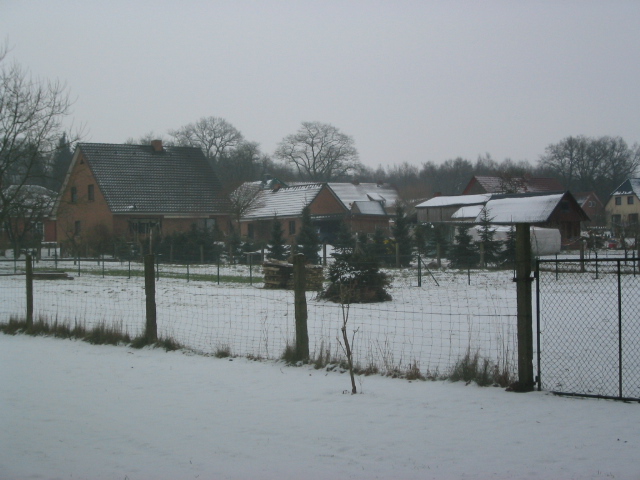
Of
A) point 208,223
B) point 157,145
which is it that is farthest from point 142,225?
point 157,145

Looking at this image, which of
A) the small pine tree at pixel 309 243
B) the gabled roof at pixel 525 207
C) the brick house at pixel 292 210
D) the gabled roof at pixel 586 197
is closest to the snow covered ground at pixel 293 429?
the small pine tree at pixel 309 243

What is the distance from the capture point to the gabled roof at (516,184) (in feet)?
181

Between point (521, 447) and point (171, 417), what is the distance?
10.3ft

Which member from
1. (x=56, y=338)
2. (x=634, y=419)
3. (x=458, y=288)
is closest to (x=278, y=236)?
(x=458, y=288)

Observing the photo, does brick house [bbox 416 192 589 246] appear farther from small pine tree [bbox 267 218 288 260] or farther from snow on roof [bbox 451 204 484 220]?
small pine tree [bbox 267 218 288 260]

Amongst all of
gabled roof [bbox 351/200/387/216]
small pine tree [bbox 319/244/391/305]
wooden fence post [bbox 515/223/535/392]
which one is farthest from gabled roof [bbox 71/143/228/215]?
wooden fence post [bbox 515/223/535/392]

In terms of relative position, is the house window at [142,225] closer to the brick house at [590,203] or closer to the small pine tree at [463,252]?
the small pine tree at [463,252]

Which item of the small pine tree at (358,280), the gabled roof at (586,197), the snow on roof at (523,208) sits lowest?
the small pine tree at (358,280)

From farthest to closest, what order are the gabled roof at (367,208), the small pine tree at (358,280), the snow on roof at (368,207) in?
the snow on roof at (368,207), the gabled roof at (367,208), the small pine tree at (358,280)

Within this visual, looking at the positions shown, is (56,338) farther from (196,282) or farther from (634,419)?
(196,282)

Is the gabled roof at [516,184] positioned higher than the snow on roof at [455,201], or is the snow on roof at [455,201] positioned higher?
the gabled roof at [516,184]

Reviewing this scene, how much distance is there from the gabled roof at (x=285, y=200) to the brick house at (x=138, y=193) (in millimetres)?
7447

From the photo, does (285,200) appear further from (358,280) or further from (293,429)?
(293,429)

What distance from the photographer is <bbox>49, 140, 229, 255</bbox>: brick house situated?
41.9 meters
